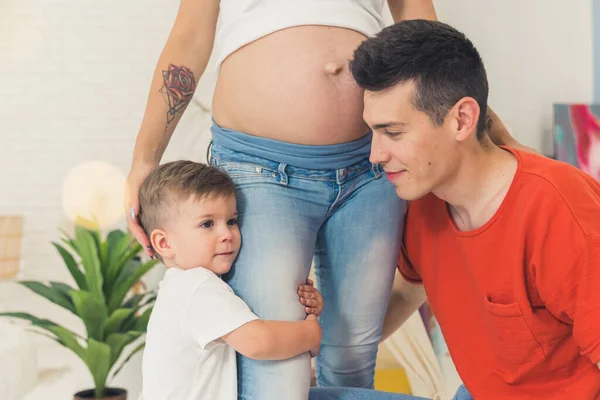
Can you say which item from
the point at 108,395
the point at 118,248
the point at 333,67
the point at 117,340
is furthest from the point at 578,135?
the point at 333,67

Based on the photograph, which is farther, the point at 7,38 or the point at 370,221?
the point at 7,38

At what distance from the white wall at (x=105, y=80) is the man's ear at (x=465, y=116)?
258 centimetres

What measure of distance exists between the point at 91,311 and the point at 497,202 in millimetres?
1712

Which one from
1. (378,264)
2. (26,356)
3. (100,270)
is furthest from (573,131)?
(26,356)

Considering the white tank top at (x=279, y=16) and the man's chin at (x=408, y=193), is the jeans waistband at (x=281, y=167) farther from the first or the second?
the white tank top at (x=279, y=16)

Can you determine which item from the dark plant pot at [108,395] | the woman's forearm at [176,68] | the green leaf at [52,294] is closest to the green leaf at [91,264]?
the green leaf at [52,294]

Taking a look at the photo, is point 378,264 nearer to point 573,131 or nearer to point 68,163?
point 573,131

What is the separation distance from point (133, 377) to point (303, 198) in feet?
7.95

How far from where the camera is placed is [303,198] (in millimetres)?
1207

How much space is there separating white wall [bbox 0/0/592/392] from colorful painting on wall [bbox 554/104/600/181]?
0.55 feet

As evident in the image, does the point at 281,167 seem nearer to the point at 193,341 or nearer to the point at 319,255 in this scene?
the point at 319,255

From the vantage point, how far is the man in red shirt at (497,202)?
1.14 meters

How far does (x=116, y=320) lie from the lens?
99.2 inches

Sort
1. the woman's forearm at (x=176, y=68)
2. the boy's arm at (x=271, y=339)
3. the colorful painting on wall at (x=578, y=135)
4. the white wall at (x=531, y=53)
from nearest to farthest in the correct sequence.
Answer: the boy's arm at (x=271, y=339)
the woman's forearm at (x=176, y=68)
the colorful painting on wall at (x=578, y=135)
the white wall at (x=531, y=53)
